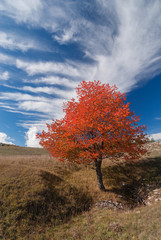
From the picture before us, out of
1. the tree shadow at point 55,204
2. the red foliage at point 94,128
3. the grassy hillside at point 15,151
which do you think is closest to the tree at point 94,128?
the red foliage at point 94,128

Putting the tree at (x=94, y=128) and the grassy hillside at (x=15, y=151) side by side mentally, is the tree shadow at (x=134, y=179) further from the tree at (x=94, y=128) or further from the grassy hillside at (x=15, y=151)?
the grassy hillside at (x=15, y=151)

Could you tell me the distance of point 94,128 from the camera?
515 inches

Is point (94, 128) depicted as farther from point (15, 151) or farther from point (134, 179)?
point (15, 151)

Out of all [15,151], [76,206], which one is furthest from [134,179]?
[15,151]

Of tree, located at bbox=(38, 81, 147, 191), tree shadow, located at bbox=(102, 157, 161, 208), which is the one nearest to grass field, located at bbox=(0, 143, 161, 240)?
tree shadow, located at bbox=(102, 157, 161, 208)

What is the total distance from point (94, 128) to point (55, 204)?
8.23 meters

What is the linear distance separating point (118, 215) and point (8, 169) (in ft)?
42.5

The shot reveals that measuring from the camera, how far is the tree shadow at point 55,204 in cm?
952

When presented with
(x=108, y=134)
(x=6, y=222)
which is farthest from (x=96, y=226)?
(x=108, y=134)

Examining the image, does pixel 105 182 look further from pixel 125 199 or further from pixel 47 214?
pixel 47 214

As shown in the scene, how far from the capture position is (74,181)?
15828 millimetres

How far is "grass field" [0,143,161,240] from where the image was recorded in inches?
303

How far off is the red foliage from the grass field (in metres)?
4.00

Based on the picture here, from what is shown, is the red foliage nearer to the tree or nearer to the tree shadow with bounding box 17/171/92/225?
the tree
